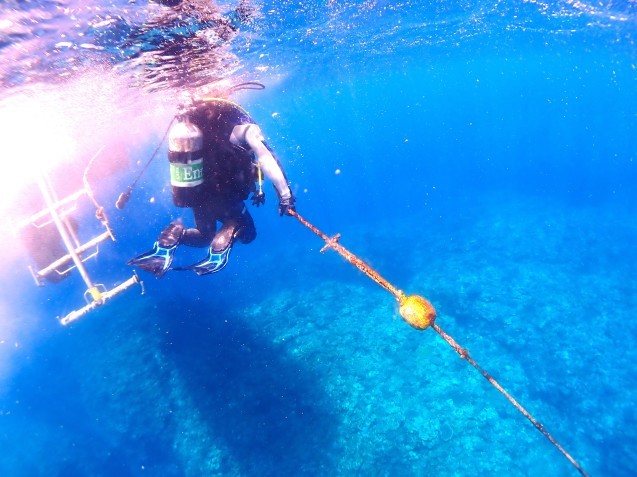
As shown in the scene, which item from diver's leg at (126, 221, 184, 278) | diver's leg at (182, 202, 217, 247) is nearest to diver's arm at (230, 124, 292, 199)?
diver's leg at (182, 202, 217, 247)

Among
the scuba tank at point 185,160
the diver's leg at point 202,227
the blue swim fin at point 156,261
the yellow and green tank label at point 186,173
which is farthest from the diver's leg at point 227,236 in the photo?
the yellow and green tank label at point 186,173

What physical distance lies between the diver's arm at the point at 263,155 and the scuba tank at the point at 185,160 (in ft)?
2.05

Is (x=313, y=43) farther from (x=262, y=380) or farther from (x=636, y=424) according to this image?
(x=636, y=424)

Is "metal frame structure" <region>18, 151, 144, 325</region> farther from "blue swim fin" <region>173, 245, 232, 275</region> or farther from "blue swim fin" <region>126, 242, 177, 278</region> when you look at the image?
"blue swim fin" <region>173, 245, 232, 275</region>

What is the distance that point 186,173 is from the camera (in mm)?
5750

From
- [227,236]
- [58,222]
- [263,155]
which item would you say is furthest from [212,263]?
[58,222]

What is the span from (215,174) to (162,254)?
168cm

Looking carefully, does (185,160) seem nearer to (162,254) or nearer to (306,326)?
(162,254)

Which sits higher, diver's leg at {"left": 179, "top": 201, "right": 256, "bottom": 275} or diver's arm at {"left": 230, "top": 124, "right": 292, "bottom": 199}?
diver's arm at {"left": 230, "top": 124, "right": 292, "bottom": 199}

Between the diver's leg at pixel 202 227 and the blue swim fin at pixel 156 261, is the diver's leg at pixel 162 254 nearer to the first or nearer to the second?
the blue swim fin at pixel 156 261

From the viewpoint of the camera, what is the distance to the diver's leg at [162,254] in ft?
19.7

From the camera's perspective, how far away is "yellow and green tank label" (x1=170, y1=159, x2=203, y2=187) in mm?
5711

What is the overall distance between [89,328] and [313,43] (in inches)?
717

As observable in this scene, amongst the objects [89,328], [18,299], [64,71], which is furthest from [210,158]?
[18,299]
